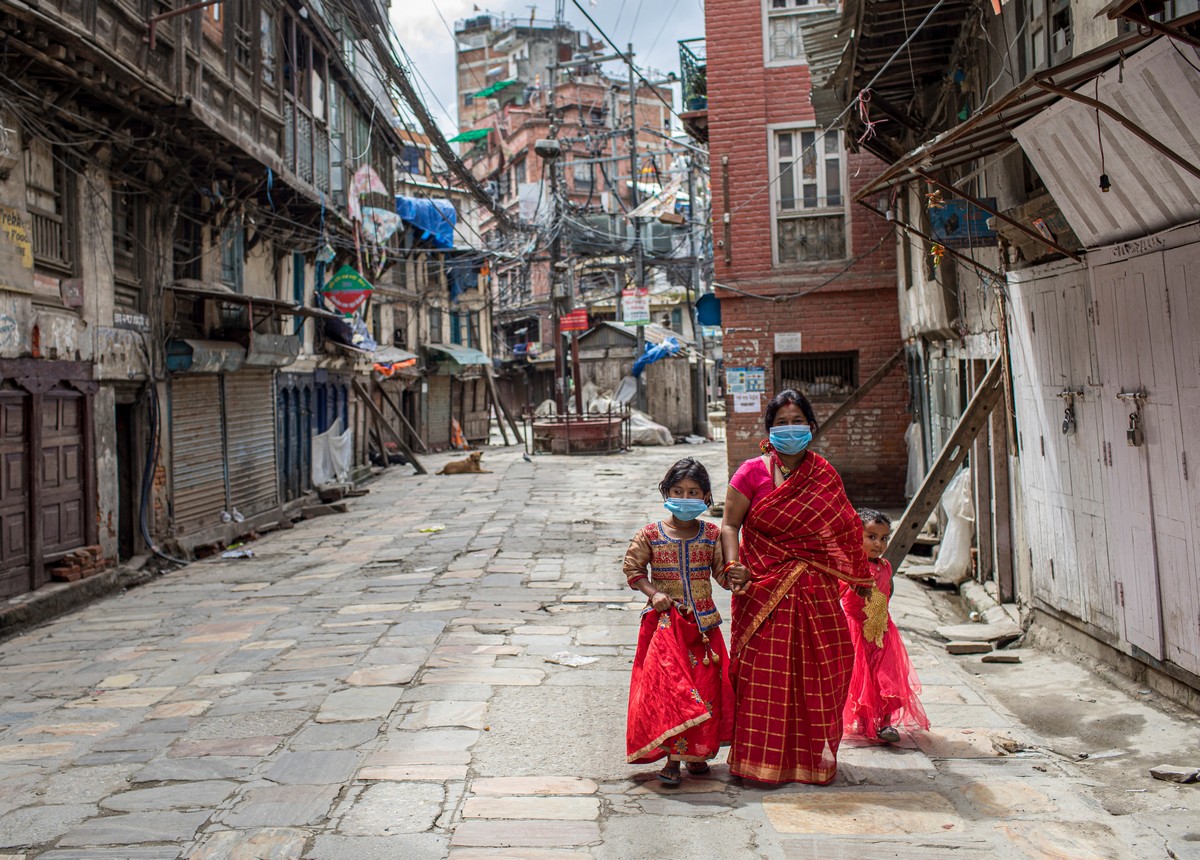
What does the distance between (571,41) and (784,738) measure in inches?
2492

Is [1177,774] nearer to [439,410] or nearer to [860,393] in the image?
[860,393]

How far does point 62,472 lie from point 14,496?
3.01 feet

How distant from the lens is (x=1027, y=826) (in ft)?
13.6

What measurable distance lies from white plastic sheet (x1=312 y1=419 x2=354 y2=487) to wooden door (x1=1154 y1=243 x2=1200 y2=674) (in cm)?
1640

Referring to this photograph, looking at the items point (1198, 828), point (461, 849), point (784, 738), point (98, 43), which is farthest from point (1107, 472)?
point (98, 43)

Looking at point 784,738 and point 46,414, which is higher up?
point 46,414

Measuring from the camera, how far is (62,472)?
10586 millimetres

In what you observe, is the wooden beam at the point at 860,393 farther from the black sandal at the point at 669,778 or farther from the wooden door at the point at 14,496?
the black sandal at the point at 669,778

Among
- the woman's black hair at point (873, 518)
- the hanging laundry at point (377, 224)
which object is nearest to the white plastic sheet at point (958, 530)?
the woman's black hair at point (873, 518)

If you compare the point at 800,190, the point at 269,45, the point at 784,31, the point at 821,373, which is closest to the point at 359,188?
the point at 269,45

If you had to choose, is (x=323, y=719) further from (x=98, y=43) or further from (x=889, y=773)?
(x=98, y=43)

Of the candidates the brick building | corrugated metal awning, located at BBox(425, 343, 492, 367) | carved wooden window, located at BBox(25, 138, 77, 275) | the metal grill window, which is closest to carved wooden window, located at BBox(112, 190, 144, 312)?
carved wooden window, located at BBox(25, 138, 77, 275)

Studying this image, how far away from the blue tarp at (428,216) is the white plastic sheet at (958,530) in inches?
825

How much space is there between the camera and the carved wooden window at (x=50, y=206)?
10.1 meters
